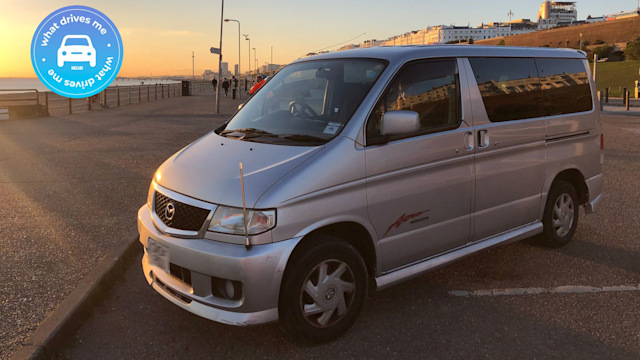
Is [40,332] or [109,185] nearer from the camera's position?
[40,332]

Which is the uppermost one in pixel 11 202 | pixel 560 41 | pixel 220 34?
pixel 560 41

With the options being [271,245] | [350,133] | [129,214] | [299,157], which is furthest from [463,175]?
[129,214]

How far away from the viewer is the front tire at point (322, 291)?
313cm

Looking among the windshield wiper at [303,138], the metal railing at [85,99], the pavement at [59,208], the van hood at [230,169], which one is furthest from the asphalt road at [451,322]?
the metal railing at [85,99]

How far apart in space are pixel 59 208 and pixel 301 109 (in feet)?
13.8

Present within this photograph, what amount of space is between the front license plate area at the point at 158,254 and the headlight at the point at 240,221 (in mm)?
485

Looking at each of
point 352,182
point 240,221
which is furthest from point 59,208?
point 352,182

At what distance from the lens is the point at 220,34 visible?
29094mm

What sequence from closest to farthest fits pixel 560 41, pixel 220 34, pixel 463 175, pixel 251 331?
1. pixel 251 331
2. pixel 463 175
3. pixel 220 34
4. pixel 560 41

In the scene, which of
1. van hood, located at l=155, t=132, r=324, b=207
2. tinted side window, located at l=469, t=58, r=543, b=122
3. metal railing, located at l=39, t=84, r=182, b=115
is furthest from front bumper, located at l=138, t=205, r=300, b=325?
metal railing, located at l=39, t=84, r=182, b=115

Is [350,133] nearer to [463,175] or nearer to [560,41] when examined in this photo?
[463,175]

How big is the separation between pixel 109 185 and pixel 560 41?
397 ft

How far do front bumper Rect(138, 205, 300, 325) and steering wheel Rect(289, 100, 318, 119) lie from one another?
1129 millimetres

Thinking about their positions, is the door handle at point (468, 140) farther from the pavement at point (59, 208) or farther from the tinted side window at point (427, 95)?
the pavement at point (59, 208)
